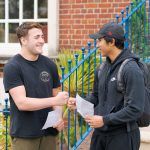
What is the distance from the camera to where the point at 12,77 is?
356 centimetres

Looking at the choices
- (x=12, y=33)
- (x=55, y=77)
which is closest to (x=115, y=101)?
(x=55, y=77)

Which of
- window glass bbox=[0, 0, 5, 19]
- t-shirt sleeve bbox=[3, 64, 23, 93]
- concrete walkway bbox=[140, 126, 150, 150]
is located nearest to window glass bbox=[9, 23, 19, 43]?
window glass bbox=[0, 0, 5, 19]

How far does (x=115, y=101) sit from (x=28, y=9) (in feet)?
17.0

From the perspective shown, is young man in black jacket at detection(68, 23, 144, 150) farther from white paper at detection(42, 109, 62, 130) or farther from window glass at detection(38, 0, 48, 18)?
window glass at detection(38, 0, 48, 18)

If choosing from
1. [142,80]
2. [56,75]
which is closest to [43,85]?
[56,75]

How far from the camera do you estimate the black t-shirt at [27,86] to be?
3.58 m

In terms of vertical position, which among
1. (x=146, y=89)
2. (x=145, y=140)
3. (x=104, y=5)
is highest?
(x=104, y=5)

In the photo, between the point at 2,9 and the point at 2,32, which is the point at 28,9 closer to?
the point at 2,9

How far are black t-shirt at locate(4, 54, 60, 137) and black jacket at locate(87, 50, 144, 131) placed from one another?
0.47m

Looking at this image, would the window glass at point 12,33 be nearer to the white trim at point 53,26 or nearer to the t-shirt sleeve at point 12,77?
the white trim at point 53,26

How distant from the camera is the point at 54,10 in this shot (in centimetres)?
764

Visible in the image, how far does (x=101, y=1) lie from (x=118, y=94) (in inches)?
165

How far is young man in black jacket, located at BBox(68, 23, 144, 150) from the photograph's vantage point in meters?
3.30

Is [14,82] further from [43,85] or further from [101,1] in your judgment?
[101,1]
